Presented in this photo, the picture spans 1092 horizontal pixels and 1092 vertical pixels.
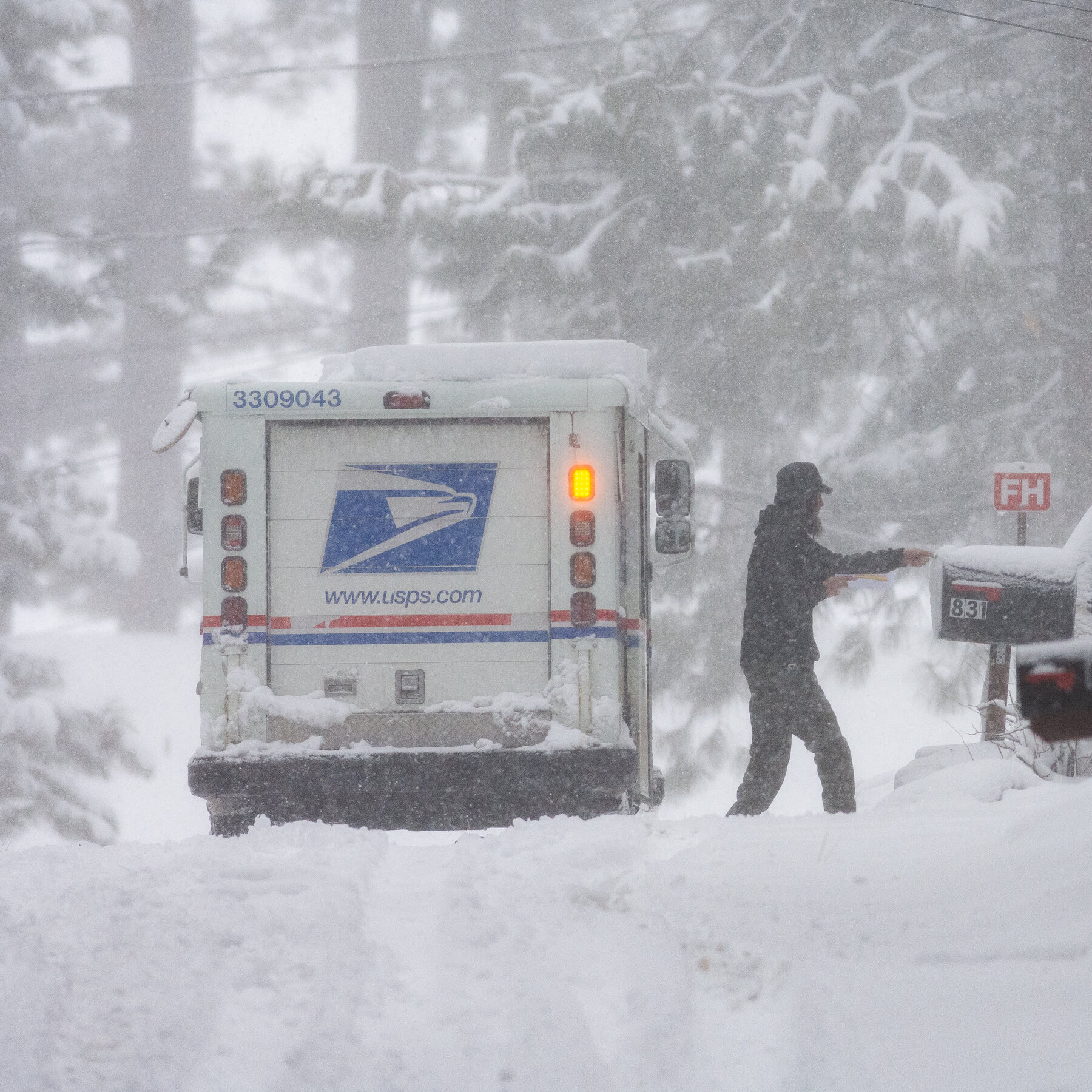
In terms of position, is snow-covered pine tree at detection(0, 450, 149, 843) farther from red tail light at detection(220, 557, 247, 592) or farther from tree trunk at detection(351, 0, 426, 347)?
red tail light at detection(220, 557, 247, 592)

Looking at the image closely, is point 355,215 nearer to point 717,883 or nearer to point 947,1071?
point 717,883

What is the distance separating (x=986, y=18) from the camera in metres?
17.0

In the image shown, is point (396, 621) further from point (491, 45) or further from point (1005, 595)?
point (491, 45)

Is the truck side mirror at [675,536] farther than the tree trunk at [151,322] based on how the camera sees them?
No

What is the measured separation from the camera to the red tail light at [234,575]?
23.1 ft

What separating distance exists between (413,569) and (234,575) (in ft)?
2.80

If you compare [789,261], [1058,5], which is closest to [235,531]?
[789,261]

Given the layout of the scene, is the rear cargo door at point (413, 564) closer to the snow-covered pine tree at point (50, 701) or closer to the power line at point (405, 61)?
the snow-covered pine tree at point (50, 701)

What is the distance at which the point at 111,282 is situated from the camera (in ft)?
66.6

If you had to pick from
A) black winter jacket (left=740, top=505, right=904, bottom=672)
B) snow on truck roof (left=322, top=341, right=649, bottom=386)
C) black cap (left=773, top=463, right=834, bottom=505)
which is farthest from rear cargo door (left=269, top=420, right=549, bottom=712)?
black cap (left=773, top=463, right=834, bottom=505)

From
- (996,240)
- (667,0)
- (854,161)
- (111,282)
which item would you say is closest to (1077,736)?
(996,240)

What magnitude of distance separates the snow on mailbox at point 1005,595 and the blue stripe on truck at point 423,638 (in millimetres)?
1879

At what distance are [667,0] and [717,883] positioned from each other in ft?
51.1

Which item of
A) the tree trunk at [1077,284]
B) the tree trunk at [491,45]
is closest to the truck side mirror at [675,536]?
the tree trunk at [1077,284]
